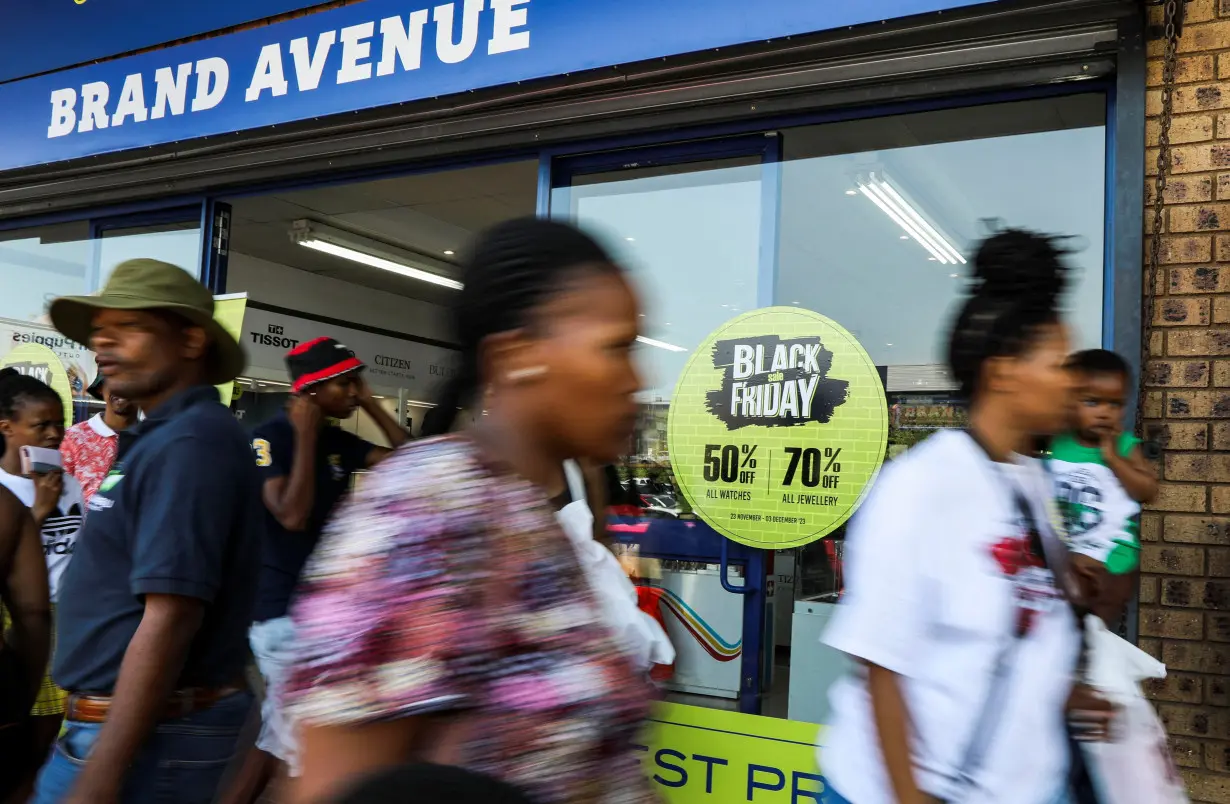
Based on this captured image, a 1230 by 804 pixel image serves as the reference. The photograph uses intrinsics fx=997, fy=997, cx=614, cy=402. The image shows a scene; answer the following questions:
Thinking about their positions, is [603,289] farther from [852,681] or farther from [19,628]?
[19,628]

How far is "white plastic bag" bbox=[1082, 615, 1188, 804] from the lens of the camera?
6.03 ft

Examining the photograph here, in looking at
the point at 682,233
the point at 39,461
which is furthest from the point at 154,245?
the point at 682,233

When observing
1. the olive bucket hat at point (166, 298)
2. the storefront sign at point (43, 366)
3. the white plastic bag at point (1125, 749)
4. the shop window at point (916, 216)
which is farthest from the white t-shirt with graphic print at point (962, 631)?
the storefront sign at point (43, 366)

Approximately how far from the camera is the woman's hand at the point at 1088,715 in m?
1.75

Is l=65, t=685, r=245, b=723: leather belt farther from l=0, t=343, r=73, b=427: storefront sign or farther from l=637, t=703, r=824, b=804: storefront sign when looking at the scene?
l=0, t=343, r=73, b=427: storefront sign

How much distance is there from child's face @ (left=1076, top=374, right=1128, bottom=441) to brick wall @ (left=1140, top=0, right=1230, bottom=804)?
0.89ft

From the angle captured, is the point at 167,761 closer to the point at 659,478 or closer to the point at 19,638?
the point at 19,638

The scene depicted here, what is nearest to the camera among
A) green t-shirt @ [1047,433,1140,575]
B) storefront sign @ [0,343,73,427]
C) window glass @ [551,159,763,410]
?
green t-shirt @ [1047,433,1140,575]

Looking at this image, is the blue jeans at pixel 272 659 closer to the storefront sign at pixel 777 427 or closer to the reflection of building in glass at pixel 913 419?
the storefront sign at pixel 777 427

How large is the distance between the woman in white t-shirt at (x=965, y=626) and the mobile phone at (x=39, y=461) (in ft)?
10.9

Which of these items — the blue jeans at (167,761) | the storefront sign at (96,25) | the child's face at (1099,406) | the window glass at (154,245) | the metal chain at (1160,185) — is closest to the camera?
the blue jeans at (167,761)

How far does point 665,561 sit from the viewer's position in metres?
4.16

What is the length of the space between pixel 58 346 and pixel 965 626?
244 inches

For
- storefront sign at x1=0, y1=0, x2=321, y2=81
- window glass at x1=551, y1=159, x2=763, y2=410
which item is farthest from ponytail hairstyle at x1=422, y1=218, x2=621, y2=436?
storefront sign at x1=0, y1=0, x2=321, y2=81
